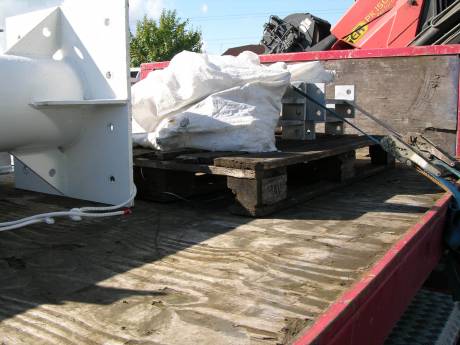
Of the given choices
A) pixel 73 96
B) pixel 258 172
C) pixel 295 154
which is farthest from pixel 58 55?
pixel 295 154

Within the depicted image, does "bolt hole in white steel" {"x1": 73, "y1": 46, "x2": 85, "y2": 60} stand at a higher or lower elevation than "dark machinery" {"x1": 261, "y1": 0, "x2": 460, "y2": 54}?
lower

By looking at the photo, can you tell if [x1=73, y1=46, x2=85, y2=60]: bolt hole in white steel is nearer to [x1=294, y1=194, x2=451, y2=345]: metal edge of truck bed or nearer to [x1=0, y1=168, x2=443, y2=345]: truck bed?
[x1=0, y1=168, x2=443, y2=345]: truck bed

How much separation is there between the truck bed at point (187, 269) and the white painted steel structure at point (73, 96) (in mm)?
244

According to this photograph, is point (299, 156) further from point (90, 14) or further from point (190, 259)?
point (90, 14)

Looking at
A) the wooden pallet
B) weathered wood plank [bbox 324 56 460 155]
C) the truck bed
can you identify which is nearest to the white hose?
the truck bed

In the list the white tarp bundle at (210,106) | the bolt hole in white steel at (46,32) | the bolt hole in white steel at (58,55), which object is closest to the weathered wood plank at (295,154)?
the white tarp bundle at (210,106)

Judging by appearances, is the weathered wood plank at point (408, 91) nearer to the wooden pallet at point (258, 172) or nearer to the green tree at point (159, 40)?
the wooden pallet at point (258, 172)

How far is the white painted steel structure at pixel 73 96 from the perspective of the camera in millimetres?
2643

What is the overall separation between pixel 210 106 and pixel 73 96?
31.6 inches

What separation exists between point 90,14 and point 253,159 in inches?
48.6

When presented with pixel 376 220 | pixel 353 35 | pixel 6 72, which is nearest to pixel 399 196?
pixel 376 220

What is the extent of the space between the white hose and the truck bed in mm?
40

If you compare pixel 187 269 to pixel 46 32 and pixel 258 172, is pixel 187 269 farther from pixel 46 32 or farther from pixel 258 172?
pixel 46 32

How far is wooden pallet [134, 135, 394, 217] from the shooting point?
272cm
